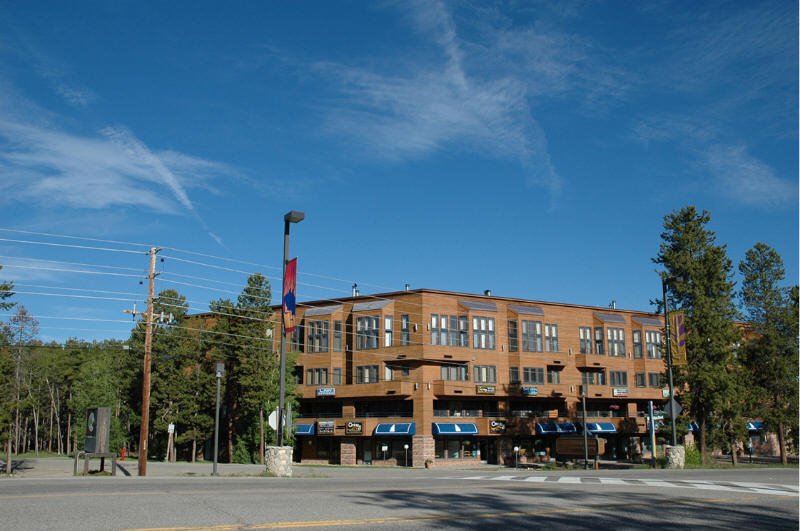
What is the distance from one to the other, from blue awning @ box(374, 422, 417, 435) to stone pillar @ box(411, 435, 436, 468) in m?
0.74

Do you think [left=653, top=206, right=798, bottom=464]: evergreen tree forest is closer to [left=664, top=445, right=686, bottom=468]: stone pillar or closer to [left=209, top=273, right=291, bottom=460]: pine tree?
[left=664, top=445, right=686, bottom=468]: stone pillar

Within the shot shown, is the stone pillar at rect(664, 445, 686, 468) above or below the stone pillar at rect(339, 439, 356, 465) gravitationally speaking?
above

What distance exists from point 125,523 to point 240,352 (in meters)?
→ 48.1

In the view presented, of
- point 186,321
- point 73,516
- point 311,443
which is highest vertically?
point 186,321

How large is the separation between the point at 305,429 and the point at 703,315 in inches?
1381

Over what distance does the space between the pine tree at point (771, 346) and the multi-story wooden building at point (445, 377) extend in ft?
25.5

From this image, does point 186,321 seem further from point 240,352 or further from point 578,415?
point 578,415

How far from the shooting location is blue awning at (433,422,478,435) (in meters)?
54.0

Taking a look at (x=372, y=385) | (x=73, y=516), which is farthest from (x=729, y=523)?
(x=372, y=385)

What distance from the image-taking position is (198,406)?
5947 centimetres

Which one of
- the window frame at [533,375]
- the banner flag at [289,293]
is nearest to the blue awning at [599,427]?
the window frame at [533,375]

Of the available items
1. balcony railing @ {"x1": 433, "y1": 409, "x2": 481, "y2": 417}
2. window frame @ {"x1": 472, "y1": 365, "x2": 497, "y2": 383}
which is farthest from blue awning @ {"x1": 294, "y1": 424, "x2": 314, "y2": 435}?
window frame @ {"x1": 472, "y1": 365, "x2": 497, "y2": 383}

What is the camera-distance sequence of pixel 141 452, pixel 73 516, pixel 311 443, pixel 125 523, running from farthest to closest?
pixel 311 443, pixel 141 452, pixel 73 516, pixel 125 523

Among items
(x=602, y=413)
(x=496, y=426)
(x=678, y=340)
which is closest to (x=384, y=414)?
(x=496, y=426)
